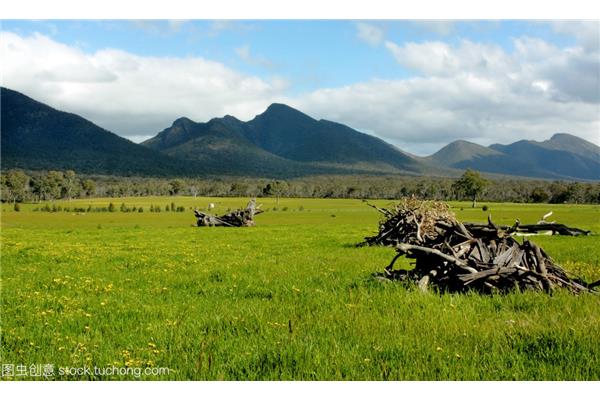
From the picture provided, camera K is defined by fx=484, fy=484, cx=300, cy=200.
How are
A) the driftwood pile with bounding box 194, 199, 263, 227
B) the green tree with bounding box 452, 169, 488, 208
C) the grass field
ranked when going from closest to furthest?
the grass field → the driftwood pile with bounding box 194, 199, 263, 227 → the green tree with bounding box 452, 169, 488, 208

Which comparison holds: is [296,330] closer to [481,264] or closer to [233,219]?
[481,264]

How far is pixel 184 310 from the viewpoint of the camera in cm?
1012

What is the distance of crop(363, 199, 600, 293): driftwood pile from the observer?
1074 cm

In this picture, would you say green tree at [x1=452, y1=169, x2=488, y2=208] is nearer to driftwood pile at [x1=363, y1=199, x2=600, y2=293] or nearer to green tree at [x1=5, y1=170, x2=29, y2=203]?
driftwood pile at [x1=363, y1=199, x2=600, y2=293]

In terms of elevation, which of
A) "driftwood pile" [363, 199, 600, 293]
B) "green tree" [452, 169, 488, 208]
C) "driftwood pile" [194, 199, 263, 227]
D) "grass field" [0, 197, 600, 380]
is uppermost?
"green tree" [452, 169, 488, 208]

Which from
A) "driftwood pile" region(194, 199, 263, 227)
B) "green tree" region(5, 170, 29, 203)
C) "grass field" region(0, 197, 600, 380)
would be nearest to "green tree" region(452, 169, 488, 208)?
"driftwood pile" region(194, 199, 263, 227)

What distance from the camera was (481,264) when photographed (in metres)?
11.0

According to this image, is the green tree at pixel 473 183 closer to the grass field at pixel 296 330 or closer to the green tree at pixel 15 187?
the grass field at pixel 296 330

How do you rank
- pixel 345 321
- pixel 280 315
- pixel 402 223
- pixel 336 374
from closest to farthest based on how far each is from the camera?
pixel 336 374 → pixel 345 321 → pixel 280 315 → pixel 402 223

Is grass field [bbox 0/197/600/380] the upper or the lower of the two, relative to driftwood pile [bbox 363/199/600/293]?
lower

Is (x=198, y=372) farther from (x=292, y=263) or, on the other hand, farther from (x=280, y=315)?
(x=292, y=263)

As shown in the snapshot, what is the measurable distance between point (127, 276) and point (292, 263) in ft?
19.4

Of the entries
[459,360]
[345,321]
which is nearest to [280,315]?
[345,321]

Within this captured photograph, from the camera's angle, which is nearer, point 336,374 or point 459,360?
point 336,374
